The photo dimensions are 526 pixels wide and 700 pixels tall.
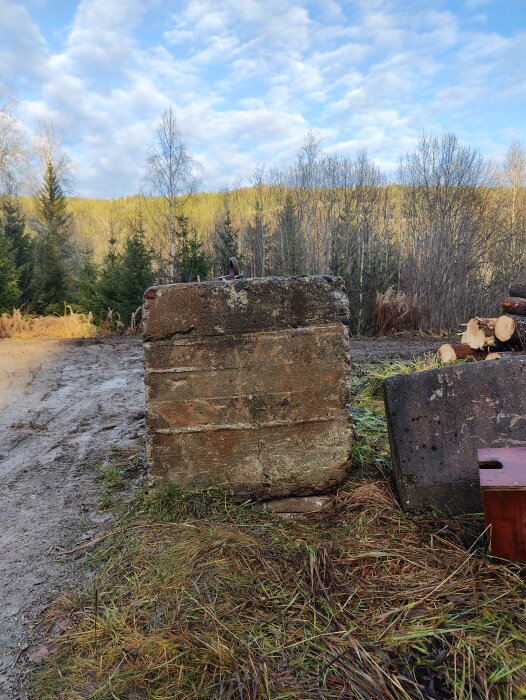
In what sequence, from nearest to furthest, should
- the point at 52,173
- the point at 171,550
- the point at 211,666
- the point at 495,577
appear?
the point at 211,666, the point at 495,577, the point at 171,550, the point at 52,173

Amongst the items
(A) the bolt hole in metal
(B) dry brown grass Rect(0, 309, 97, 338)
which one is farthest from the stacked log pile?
(B) dry brown grass Rect(0, 309, 97, 338)

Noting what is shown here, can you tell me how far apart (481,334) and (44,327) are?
10.3 metres

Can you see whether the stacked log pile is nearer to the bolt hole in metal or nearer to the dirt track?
the bolt hole in metal

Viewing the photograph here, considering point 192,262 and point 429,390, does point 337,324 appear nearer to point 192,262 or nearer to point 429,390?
point 429,390

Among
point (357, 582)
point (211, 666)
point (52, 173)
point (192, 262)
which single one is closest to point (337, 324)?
point (357, 582)

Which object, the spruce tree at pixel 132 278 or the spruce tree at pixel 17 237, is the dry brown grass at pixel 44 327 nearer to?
the spruce tree at pixel 132 278

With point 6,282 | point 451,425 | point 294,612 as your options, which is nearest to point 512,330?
point 451,425

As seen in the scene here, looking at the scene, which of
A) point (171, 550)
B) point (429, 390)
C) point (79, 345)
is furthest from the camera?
point (79, 345)

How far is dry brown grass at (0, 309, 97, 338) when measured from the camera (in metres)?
11.3

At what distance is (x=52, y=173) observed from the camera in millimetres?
30031

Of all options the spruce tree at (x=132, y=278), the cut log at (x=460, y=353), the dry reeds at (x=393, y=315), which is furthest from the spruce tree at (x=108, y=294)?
the cut log at (x=460, y=353)

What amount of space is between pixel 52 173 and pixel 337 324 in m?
32.6

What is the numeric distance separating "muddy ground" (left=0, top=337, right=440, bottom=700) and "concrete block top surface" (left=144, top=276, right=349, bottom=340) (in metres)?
1.31

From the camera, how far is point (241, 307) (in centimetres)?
275
